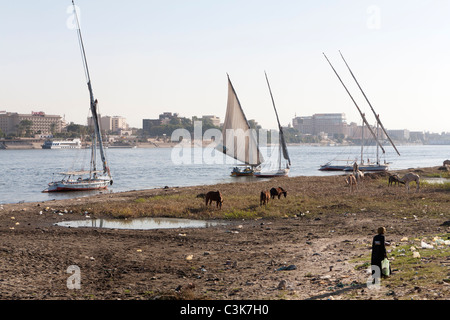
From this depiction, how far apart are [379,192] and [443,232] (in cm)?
1580

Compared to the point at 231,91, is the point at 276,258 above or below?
below

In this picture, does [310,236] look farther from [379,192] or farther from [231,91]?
[231,91]

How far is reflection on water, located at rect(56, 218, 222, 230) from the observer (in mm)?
24297

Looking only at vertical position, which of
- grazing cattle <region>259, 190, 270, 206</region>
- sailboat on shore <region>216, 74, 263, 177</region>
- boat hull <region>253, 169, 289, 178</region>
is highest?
sailboat on shore <region>216, 74, 263, 177</region>

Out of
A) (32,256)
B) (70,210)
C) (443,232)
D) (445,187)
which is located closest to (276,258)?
(443,232)

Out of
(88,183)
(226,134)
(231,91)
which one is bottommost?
(88,183)

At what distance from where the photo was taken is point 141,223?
84.4 ft

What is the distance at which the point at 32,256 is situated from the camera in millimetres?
16203

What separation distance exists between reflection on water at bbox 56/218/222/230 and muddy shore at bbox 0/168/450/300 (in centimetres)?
93

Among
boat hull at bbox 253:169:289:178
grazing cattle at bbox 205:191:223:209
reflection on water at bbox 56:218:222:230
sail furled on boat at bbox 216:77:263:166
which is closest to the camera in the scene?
reflection on water at bbox 56:218:222:230

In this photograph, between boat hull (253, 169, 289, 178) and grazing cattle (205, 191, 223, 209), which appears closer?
grazing cattle (205, 191, 223, 209)

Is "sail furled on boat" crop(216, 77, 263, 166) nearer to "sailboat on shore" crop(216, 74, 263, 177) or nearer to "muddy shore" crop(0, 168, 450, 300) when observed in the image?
"sailboat on shore" crop(216, 74, 263, 177)

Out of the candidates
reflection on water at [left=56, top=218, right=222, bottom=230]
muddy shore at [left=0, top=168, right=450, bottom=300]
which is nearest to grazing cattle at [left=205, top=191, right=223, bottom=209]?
muddy shore at [left=0, top=168, right=450, bottom=300]
